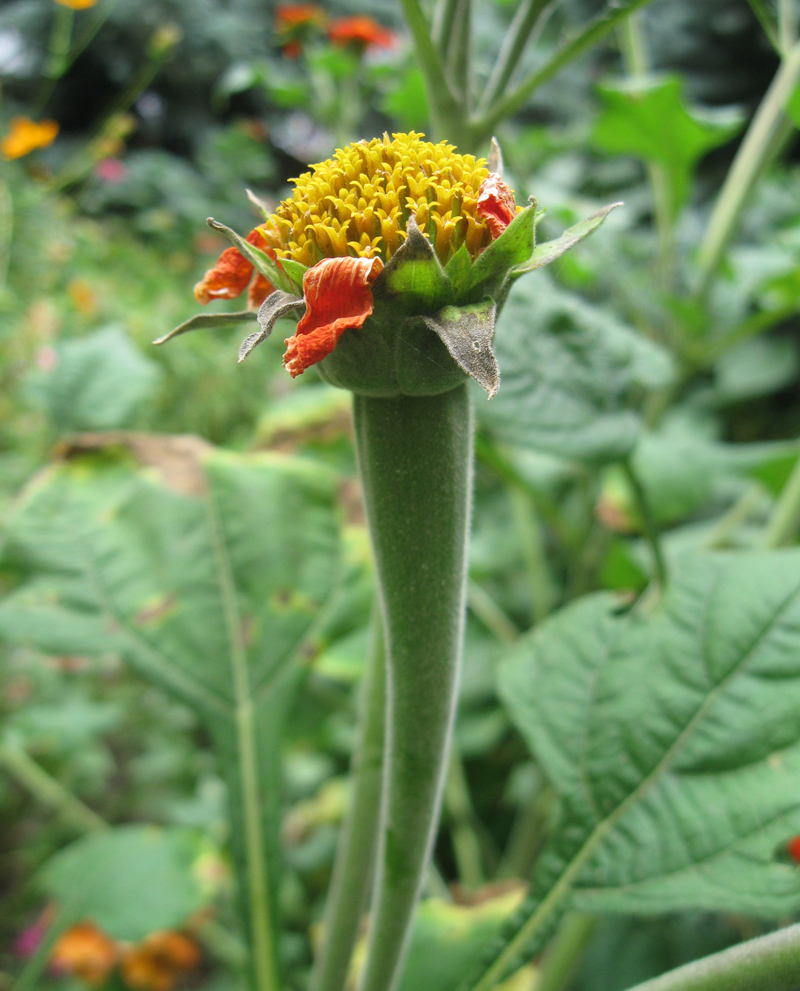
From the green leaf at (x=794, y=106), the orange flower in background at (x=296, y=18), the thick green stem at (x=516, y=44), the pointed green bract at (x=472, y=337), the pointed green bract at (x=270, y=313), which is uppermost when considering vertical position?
the thick green stem at (x=516, y=44)

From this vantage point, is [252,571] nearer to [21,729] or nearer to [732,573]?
[732,573]

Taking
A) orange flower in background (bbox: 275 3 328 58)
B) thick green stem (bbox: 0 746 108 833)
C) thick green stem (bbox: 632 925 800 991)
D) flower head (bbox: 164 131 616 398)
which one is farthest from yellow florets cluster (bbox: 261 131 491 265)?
orange flower in background (bbox: 275 3 328 58)

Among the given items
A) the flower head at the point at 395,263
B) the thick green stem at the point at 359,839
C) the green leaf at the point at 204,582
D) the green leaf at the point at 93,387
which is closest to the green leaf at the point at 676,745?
the thick green stem at the point at 359,839

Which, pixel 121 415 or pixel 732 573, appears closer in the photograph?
pixel 732 573

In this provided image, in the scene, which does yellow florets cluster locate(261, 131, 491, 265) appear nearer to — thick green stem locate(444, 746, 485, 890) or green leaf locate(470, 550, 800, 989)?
green leaf locate(470, 550, 800, 989)

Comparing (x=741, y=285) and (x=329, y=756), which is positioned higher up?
(x=741, y=285)

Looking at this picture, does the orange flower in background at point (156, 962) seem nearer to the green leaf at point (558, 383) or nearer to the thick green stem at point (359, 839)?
the thick green stem at point (359, 839)

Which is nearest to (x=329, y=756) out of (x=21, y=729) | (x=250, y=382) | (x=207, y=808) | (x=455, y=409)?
(x=207, y=808)
